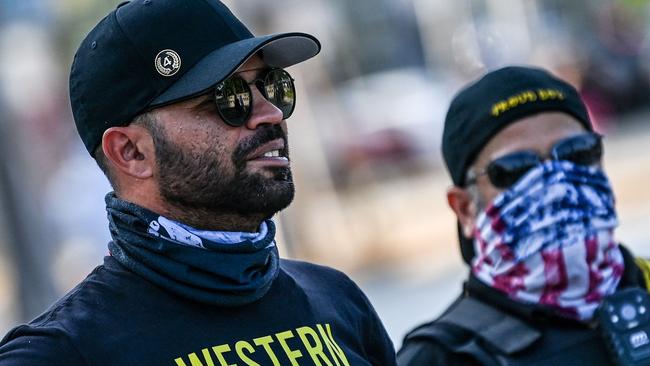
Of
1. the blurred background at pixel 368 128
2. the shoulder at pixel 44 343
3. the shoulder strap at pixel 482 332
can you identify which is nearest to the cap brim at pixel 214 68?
the shoulder at pixel 44 343

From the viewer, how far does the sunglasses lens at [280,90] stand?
3094 mm

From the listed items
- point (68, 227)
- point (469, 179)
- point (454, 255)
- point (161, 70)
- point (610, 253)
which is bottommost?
point (454, 255)

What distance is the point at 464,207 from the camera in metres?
3.90

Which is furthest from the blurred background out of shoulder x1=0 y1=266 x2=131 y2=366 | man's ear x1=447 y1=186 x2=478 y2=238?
shoulder x1=0 y1=266 x2=131 y2=366

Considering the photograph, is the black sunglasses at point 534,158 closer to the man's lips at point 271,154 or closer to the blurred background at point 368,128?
the man's lips at point 271,154

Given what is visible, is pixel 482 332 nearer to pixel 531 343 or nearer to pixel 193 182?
pixel 531 343

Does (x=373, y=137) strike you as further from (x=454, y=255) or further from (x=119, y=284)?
(x=119, y=284)

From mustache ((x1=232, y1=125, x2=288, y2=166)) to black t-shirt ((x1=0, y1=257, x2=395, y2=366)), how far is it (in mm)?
349

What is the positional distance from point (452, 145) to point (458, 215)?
22cm

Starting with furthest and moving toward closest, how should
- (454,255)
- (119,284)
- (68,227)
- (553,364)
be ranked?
1. (454,255)
2. (68,227)
3. (553,364)
4. (119,284)

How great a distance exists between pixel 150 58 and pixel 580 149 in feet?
4.63

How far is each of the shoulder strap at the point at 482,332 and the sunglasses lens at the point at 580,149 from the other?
→ 1.63 ft

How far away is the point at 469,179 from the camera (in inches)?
151

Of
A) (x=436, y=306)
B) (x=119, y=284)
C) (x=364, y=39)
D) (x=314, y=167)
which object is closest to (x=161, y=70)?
(x=119, y=284)
